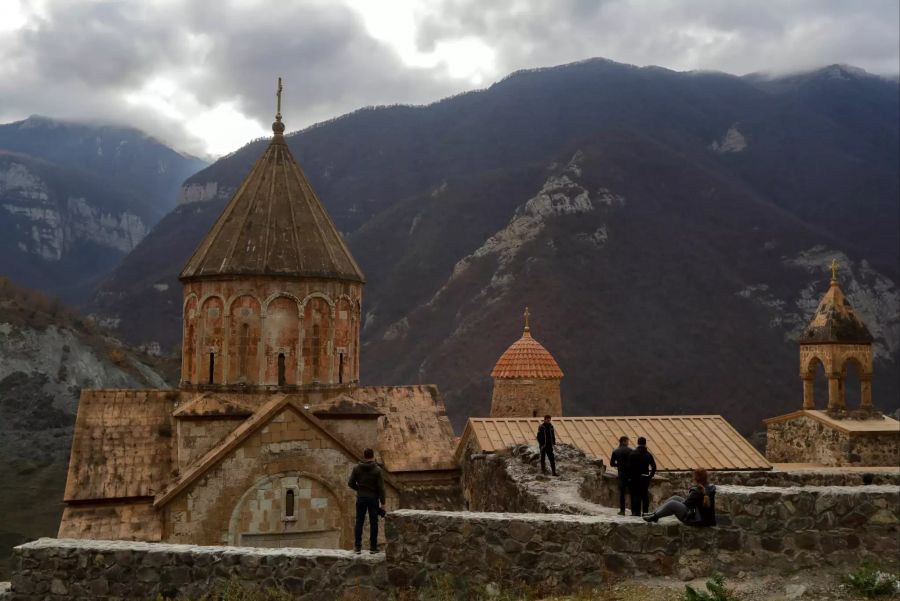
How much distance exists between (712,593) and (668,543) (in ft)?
1.54

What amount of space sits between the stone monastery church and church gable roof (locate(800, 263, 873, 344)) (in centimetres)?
600

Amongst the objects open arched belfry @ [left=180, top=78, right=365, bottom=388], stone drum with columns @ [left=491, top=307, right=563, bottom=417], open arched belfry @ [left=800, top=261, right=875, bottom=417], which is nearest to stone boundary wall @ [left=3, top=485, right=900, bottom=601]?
open arched belfry @ [left=180, top=78, right=365, bottom=388]

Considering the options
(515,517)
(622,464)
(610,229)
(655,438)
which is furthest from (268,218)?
(610,229)

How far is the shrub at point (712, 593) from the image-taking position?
4.16 metres

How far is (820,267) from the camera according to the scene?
48.9m

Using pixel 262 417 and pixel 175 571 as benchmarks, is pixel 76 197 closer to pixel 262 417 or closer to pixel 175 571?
pixel 262 417

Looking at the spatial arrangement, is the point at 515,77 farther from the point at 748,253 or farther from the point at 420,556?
the point at 420,556

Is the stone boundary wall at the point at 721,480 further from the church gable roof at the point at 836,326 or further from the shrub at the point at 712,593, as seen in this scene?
the church gable roof at the point at 836,326

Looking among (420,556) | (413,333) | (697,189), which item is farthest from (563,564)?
(697,189)

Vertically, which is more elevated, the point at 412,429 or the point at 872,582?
the point at 412,429

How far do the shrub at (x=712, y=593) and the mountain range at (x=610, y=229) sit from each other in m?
32.7

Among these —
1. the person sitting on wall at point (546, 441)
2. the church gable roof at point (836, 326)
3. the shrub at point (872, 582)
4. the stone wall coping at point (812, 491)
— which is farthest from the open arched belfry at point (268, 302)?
the church gable roof at point (836, 326)

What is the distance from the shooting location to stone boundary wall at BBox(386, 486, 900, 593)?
4.64 metres

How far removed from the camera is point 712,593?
14.0ft
